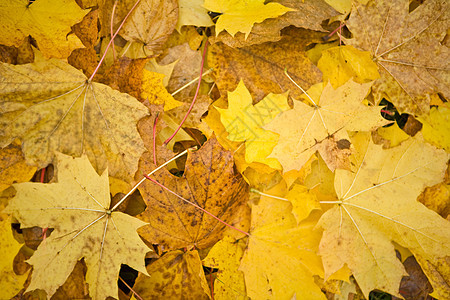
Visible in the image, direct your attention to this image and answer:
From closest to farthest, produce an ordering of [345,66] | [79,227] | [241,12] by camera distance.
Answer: [79,227] < [241,12] < [345,66]

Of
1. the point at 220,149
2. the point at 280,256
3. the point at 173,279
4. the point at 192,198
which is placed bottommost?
the point at 173,279

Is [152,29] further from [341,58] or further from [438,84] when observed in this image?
[438,84]

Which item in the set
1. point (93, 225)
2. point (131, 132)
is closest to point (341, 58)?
point (131, 132)

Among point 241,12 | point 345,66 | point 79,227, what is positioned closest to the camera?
point 79,227

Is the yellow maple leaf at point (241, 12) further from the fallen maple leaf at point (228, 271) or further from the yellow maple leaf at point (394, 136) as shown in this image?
the fallen maple leaf at point (228, 271)

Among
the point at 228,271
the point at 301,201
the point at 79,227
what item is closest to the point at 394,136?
the point at 301,201

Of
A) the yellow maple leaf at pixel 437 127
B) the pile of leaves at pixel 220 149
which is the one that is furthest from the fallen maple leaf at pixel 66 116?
the yellow maple leaf at pixel 437 127

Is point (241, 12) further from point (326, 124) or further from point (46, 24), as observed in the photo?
point (46, 24)

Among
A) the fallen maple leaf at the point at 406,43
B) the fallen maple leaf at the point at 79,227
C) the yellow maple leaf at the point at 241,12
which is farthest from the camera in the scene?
the fallen maple leaf at the point at 406,43
